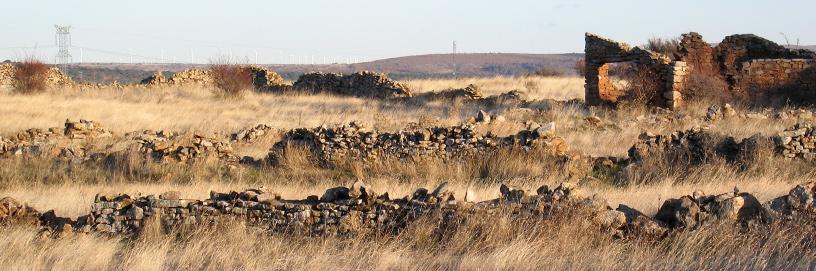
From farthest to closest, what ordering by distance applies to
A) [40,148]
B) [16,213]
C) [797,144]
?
[40,148] → [797,144] → [16,213]

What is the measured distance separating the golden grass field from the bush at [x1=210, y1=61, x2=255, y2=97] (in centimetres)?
569

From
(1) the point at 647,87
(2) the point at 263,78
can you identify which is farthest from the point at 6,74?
(1) the point at 647,87

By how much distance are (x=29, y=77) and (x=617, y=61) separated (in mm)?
19248

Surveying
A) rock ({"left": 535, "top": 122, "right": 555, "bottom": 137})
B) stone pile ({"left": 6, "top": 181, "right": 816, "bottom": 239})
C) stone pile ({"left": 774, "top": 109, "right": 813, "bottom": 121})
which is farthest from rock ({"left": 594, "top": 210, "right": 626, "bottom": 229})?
stone pile ({"left": 774, "top": 109, "right": 813, "bottom": 121})

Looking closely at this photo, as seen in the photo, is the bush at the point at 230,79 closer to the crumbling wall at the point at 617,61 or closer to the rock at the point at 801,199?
the crumbling wall at the point at 617,61

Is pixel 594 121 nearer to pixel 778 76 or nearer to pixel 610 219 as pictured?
pixel 778 76

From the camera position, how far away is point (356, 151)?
12.7 m

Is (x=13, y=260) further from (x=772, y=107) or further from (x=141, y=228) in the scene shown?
(x=772, y=107)

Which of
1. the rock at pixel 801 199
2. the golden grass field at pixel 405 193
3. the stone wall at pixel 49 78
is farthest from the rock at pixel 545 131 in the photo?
the stone wall at pixel 49 78

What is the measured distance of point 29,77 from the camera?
1137 inches

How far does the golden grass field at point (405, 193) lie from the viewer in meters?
5.96

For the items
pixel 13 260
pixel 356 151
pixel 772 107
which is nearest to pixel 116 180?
pixel 356 151

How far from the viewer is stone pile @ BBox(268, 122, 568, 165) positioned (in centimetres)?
1207

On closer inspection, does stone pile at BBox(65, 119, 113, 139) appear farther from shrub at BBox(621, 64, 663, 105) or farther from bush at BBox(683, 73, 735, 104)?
bush at BBox(683, 73, 735, 104)
